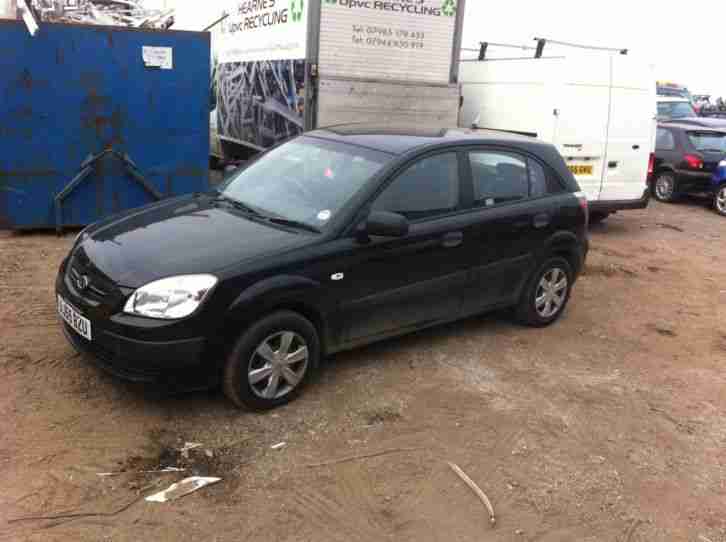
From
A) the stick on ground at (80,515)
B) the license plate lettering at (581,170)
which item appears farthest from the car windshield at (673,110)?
the stick on ground at (80,515)

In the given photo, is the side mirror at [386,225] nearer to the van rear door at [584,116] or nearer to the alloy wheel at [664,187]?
the van rear door at [584,116]

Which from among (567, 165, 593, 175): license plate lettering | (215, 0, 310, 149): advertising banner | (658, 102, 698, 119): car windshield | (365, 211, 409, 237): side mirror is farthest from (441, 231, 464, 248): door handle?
(658, 102, 698, 119): car windshield

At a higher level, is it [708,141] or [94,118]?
[94,118]

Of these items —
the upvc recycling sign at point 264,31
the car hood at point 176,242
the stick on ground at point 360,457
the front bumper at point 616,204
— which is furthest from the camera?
the front bumper at point 616,204

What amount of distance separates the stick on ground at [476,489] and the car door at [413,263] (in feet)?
3.87

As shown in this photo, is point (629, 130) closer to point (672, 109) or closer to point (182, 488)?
point (182, 488)

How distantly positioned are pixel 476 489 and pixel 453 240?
192 centimetres

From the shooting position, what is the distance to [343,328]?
4.54 meters

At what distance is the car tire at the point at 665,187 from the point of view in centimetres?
1312

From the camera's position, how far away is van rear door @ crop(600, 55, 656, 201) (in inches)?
374

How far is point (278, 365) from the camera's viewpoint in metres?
4.20

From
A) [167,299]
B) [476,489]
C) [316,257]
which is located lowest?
[476,489]

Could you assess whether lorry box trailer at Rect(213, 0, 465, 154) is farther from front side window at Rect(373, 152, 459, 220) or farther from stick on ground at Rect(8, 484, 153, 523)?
stick on ground at Rect(8, 484, 153, 523)

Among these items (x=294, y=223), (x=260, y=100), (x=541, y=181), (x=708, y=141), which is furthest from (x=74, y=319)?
(x=708, y=141)
